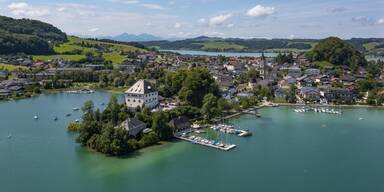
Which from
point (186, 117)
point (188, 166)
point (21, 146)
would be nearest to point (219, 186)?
point (188, 166)

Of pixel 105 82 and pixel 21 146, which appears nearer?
pixel 21 146

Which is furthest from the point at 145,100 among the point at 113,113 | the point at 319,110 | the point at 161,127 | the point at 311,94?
the point at 311,94

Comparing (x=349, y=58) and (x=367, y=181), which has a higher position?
(x=349, y=58)

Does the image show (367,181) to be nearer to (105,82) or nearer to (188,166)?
(188,166)

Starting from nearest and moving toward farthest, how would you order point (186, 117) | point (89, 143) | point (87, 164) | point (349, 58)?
point (87, 164) → point (89, 143) → point (186, 117) → point (349, 58)

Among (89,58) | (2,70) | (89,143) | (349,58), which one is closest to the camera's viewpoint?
(89,143)

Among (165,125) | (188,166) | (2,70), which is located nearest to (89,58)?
(2,70)

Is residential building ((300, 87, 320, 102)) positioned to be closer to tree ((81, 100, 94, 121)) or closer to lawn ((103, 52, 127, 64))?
tree ((81, 100, 94, 121))
